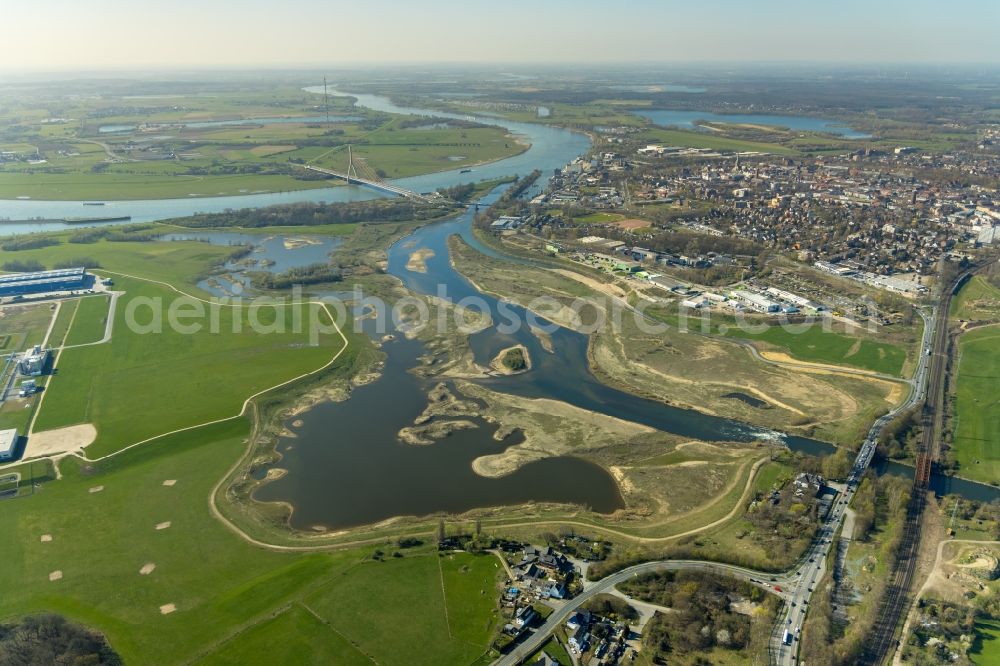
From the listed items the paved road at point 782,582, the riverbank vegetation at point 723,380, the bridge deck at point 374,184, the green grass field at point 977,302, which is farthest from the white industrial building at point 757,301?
the bridge deck at point 374,184

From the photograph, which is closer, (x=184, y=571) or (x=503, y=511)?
(x=184, y=571)

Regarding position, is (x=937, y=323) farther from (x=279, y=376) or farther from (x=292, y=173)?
(x=292, y=173)

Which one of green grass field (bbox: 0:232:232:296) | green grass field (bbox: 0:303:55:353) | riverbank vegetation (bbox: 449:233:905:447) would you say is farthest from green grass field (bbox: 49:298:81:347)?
riverbank vegetation (bbox: 449:233:905:447)

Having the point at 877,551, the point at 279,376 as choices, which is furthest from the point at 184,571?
the point at 877,551

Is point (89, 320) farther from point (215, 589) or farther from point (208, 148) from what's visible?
point (208, 148)

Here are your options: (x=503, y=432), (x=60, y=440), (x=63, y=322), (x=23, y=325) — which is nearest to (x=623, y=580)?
(x=503, y=432)
